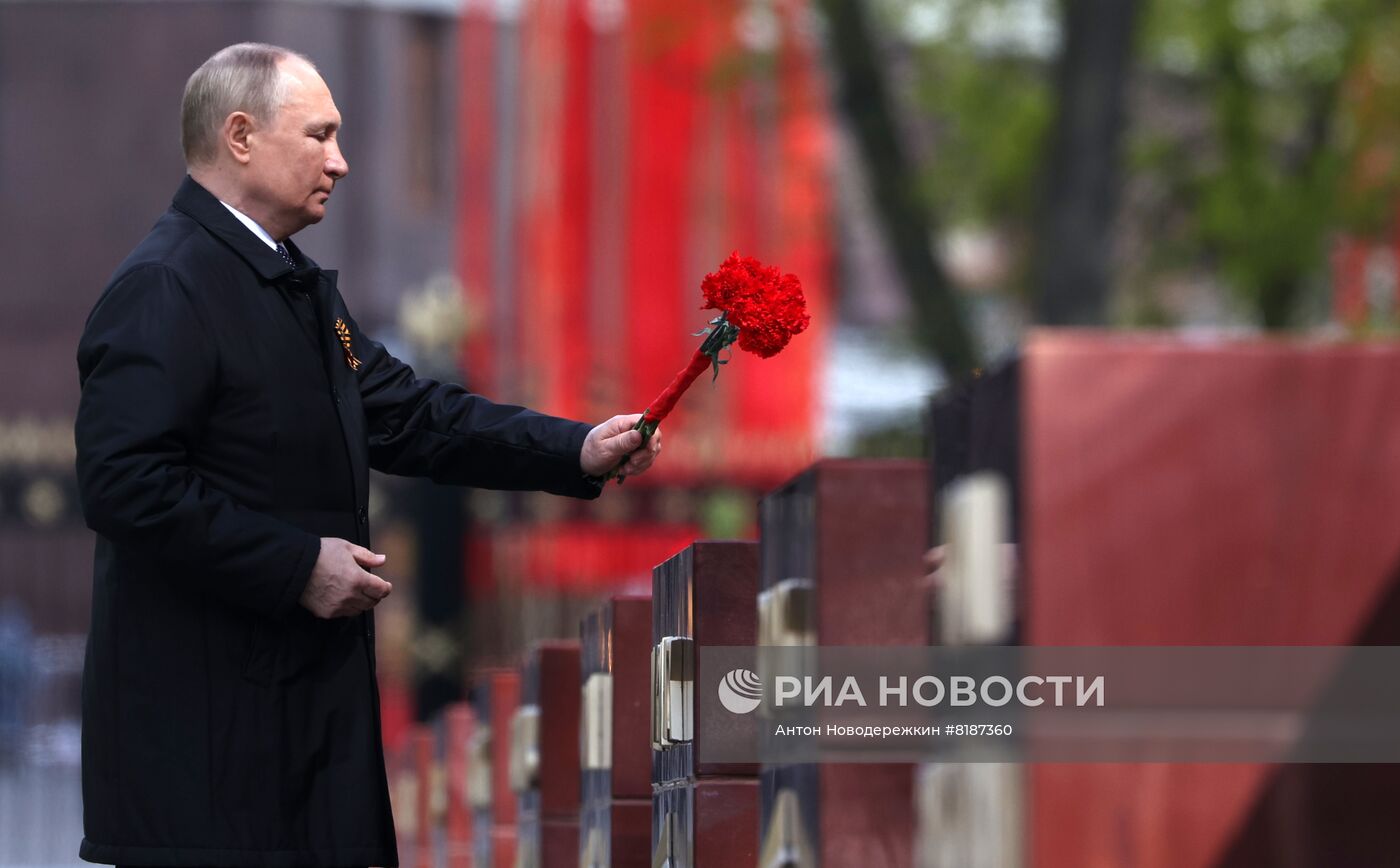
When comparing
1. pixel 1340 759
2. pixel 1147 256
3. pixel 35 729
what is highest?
pixel 1147 256

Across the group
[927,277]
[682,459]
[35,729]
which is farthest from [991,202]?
[35,729]

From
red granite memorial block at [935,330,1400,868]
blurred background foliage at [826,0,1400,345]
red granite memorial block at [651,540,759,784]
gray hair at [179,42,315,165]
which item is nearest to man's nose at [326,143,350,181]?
gray hair at [179,42,315,165]

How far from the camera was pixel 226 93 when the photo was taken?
3.42 metres

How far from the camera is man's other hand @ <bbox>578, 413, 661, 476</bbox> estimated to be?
3.60 meters

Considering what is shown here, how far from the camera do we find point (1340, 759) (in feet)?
7.63

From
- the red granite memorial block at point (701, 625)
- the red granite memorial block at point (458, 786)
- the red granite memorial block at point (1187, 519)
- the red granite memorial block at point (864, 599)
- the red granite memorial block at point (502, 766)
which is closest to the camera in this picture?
the red granite memorial block at point (1187, 519)

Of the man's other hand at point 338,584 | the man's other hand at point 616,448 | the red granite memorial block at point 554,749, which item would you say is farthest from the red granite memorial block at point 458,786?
the man's other hand at point 338,584

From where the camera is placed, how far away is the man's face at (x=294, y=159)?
3.41 metres

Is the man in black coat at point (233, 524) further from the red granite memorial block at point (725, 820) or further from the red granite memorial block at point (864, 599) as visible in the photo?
the red granite memorial block at point (864, 599)

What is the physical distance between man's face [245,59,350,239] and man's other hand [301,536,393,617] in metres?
0.50

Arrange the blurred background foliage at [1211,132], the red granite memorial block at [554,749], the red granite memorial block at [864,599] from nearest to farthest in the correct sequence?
1. the red granite memorial block at [864,599]
2. the red granite memorial block at [554,749]
3. the blurred background foliage at [1211,132]

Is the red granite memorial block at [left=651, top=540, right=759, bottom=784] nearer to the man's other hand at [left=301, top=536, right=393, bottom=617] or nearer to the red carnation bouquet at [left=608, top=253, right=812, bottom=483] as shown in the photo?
the red carnation bouquet at [left=608, top=253, right=812, bottom=483]

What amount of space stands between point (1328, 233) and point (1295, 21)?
1.56 metres

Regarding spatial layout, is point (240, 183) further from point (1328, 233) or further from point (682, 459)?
point (1328, 233)
